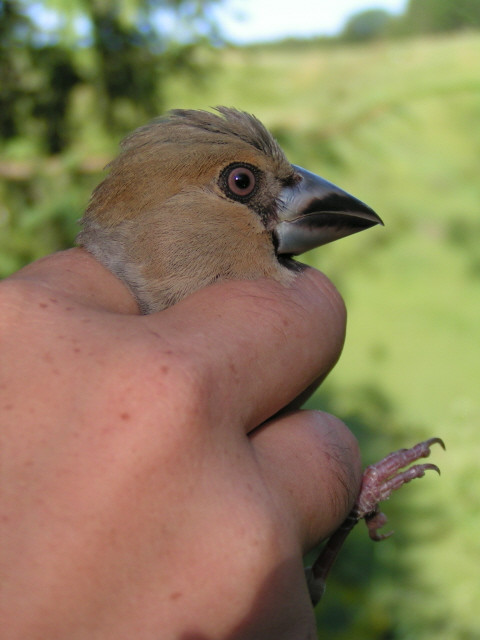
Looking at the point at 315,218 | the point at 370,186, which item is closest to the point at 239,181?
the point at 315,218

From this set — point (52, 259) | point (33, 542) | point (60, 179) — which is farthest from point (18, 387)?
point (60, 179)

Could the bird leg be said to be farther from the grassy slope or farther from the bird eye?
the grassy slope

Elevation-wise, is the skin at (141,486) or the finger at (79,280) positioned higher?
the finger at (79,280)

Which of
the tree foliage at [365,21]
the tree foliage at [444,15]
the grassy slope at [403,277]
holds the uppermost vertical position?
the tree foliage at [365,21]

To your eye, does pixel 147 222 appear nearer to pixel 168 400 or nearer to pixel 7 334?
pixel 7 334

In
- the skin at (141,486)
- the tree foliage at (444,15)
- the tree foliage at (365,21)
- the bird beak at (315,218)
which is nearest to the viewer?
the skin at (141,486)

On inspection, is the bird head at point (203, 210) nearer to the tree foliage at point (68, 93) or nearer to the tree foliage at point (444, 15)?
the tree foliage at point (68, 93)

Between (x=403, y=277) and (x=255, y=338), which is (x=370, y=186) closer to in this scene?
(x=403, y=277)

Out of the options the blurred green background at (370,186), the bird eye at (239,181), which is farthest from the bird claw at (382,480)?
the blurred green background at (370,186)

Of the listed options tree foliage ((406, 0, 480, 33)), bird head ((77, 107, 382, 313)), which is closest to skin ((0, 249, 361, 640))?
bird head ((77, 107, 382, 313))
